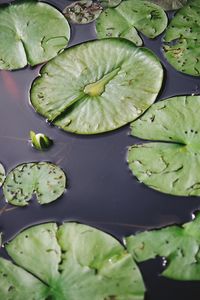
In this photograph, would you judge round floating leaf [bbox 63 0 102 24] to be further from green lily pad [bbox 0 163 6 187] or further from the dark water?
green lily pad [bbox 0 163 6 187]

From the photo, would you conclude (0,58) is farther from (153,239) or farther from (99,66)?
(153,239)

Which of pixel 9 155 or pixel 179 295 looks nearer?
pixel 179 295

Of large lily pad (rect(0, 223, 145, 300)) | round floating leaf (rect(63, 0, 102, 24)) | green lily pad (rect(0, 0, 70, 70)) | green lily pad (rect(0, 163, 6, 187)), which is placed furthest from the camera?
round floating leaf (rect(63, 0, 102, 24))

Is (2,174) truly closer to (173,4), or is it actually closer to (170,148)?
(170,148)

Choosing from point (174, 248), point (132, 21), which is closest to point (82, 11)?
point (132, 21)

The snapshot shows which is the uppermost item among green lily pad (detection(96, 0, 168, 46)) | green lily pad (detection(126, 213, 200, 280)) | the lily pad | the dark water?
green lily pad (detection(96, 0, 168, 46))

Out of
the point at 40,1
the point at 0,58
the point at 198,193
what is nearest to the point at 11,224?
the point at 198,193

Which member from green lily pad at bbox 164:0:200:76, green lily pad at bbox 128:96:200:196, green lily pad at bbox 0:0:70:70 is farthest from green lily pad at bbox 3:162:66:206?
green lily pad at bbox 164:0:200:76
